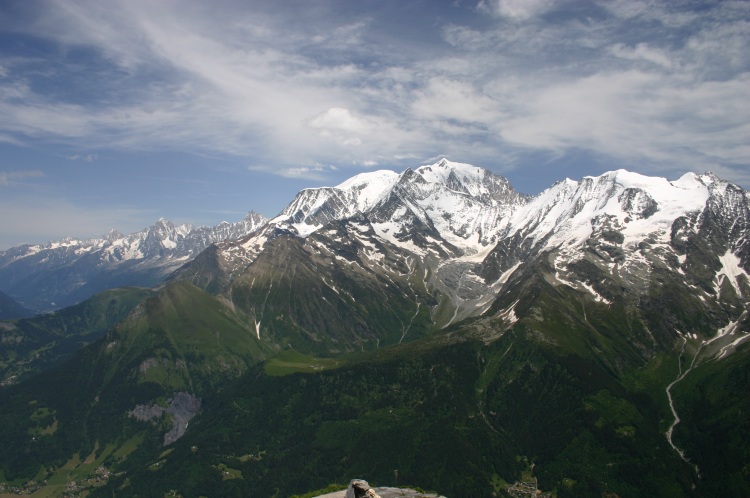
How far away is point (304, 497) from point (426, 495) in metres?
36.4

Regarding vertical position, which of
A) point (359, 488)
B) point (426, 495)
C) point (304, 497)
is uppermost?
point (359, 488)

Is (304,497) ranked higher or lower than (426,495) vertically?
lower

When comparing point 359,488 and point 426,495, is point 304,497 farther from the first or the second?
point 359,488

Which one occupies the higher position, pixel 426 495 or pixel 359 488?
pixel 359 488

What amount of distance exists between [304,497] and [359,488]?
3483 inches

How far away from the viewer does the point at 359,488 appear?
194 feet

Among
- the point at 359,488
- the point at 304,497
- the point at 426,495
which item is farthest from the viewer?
the point at 304,497

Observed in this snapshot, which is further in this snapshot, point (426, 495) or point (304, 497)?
point (304, 497)

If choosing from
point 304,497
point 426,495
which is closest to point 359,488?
point 426,495

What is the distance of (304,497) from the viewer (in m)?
138

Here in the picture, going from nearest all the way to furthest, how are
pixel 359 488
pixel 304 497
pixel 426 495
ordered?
pixel 359 488 < pixel 426 495 < pixel 304 497

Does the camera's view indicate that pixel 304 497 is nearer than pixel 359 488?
No

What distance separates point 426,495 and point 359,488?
2624 inches
